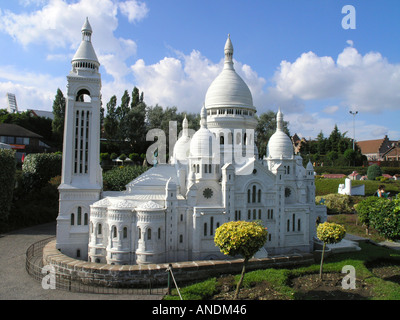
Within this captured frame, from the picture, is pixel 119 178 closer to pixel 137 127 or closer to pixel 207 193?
pixel 137 127

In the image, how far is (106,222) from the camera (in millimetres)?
→ 25469

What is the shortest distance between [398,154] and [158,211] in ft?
315

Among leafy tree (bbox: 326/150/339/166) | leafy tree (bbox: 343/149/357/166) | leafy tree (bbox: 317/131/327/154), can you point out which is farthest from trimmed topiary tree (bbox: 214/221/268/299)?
leafy tree (bbox: 317/131/327/154)

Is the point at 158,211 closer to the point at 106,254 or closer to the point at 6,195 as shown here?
the point at 106,254

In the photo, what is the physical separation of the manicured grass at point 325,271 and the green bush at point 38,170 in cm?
3420

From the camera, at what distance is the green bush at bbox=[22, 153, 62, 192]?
45188mm

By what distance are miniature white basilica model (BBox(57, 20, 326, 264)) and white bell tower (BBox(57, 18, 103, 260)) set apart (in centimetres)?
8

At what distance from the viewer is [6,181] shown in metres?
35.1

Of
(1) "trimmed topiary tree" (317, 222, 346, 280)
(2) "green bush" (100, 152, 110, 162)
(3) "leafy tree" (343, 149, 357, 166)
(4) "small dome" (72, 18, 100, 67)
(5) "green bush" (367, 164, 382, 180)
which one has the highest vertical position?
(4) "small dome" (72, 18, 100, 67)

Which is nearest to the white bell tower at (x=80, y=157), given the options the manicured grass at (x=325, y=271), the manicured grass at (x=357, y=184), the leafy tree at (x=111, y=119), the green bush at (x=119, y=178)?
the manicured grass at (x=325, y=271)

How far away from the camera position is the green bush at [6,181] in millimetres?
34688

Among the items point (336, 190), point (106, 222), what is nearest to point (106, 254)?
point (106, 222)

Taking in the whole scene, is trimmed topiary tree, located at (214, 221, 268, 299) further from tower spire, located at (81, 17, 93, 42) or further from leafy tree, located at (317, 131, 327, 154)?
leafy tree, located at (317, 131, 327, 154)

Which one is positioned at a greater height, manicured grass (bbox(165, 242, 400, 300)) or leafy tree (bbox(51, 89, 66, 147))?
leafy tree (bbox(51, 89, 66, 147))
